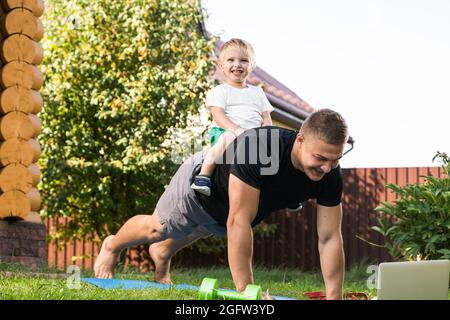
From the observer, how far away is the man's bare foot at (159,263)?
201 inches

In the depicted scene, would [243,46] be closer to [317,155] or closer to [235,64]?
[235,64]

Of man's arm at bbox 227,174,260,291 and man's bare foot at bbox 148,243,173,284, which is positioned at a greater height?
man's arm at bbox 227,174,260,291

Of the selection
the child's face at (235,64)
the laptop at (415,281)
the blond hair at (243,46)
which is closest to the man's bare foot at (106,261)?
the child's face at (235,64)

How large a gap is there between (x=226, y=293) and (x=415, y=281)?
86 cm

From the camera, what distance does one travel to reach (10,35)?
283 inches

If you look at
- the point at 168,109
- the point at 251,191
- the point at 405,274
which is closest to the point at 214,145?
the point at 251,191

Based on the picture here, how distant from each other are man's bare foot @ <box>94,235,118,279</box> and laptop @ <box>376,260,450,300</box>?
8.44ft

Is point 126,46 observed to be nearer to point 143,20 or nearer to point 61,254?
point 143,20

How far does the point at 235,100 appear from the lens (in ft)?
15.7

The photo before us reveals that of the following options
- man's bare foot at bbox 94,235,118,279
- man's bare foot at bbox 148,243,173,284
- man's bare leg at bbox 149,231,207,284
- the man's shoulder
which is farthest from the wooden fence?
the man's shoulder

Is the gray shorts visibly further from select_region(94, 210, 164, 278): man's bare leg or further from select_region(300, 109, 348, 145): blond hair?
select_region(300, 109, 348, 145): blond hair

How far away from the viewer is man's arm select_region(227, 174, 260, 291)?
3.46 metres

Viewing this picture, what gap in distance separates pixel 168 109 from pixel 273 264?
3095mm

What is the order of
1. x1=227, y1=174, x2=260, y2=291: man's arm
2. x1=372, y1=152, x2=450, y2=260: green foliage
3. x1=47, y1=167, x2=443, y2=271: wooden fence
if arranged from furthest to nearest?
x1=47, y1=167, x2=443, y2=271: wooden fence, x1=372, y1=152, x2=450, y2=260: green foliage, x1=227, y1=174, x2=260, y2=291: man's arm
